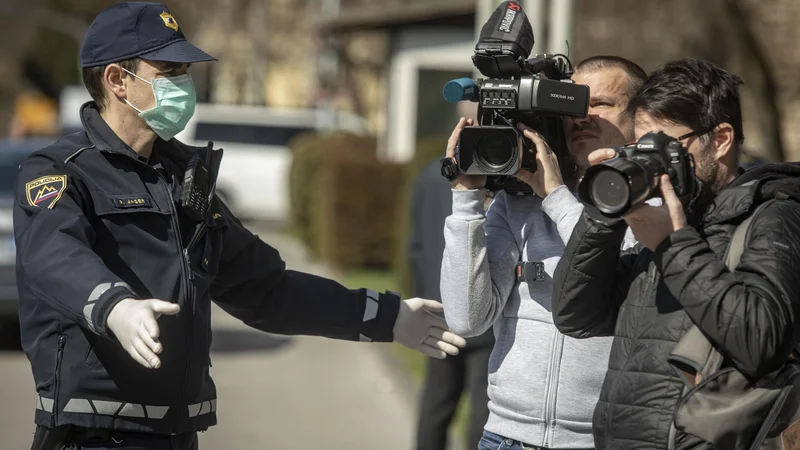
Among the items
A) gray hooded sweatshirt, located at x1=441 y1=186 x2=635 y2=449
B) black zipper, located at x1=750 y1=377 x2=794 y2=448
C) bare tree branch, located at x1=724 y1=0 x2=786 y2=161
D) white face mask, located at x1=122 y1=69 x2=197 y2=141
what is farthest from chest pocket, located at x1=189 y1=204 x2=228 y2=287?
bare tree branch, located at x1=724 y1=0 x2=786 y2=161

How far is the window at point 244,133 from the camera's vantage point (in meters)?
24.9

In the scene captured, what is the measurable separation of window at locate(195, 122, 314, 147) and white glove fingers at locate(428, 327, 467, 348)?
21464 millimetres

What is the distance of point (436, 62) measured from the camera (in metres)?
19.0

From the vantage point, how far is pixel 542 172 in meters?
3.13

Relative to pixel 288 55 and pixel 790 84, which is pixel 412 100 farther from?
pixel 288 55

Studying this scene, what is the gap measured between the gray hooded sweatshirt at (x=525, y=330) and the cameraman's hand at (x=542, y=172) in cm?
7

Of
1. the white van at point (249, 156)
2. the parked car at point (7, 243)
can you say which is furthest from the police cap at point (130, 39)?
the white van at point (249, 156)

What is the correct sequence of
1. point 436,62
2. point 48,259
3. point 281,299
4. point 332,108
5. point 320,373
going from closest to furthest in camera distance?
point 48,259
point 281,299
point 320,373
point 436,62
point 332,108

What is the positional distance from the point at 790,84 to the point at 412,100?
32.9ft

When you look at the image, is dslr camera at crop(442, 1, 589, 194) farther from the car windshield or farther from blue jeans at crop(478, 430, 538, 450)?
the car windshield

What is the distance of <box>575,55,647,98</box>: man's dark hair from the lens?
3377 millimetres

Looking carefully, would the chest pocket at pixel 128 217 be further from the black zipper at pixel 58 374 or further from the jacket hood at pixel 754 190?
the jacket hood at pixel 754 190

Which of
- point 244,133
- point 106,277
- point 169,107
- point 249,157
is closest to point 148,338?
point 106,277

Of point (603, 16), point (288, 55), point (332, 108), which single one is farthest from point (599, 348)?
point (288, 55)
